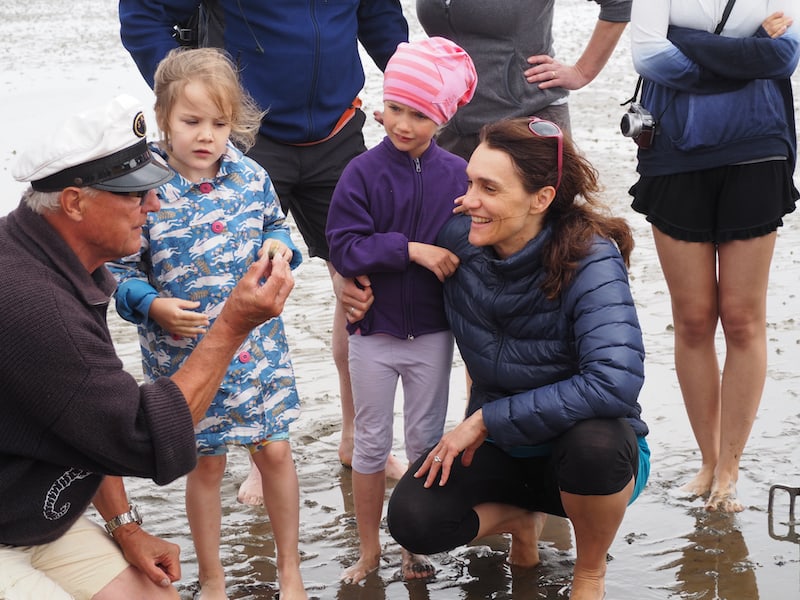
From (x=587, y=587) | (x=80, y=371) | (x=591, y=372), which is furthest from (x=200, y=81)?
(x=587, y=587)

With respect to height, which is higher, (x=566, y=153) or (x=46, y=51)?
(x=566, y=153)

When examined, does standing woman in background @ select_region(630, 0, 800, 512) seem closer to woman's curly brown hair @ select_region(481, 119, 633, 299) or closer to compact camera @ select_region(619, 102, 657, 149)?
compact camera @ select_region(619, 102, 657, 149)

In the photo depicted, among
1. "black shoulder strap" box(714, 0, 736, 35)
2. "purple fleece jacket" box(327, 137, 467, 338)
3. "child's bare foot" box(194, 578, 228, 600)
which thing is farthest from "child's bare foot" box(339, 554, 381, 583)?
"black shoulder strap" box(714, 0, 736, 35)

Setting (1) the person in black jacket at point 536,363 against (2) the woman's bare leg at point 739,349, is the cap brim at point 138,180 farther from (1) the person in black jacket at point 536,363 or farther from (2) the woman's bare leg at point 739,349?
(2) the woman's bare leg at point 739,349

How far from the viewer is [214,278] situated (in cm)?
362

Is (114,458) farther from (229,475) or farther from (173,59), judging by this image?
(229,475)

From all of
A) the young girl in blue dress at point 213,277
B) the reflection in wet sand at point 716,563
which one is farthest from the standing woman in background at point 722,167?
the young girl in blue dress at point 213,277

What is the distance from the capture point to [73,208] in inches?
116

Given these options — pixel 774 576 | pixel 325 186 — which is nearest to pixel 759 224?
pixel 774 576

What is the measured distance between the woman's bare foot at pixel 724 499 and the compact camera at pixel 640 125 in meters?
1.27

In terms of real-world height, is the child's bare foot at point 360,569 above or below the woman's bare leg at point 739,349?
below

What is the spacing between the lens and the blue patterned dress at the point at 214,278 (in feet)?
11.8

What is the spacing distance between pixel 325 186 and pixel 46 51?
1207 cm

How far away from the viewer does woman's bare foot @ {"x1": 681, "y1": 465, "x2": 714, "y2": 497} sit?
14.4 feet
